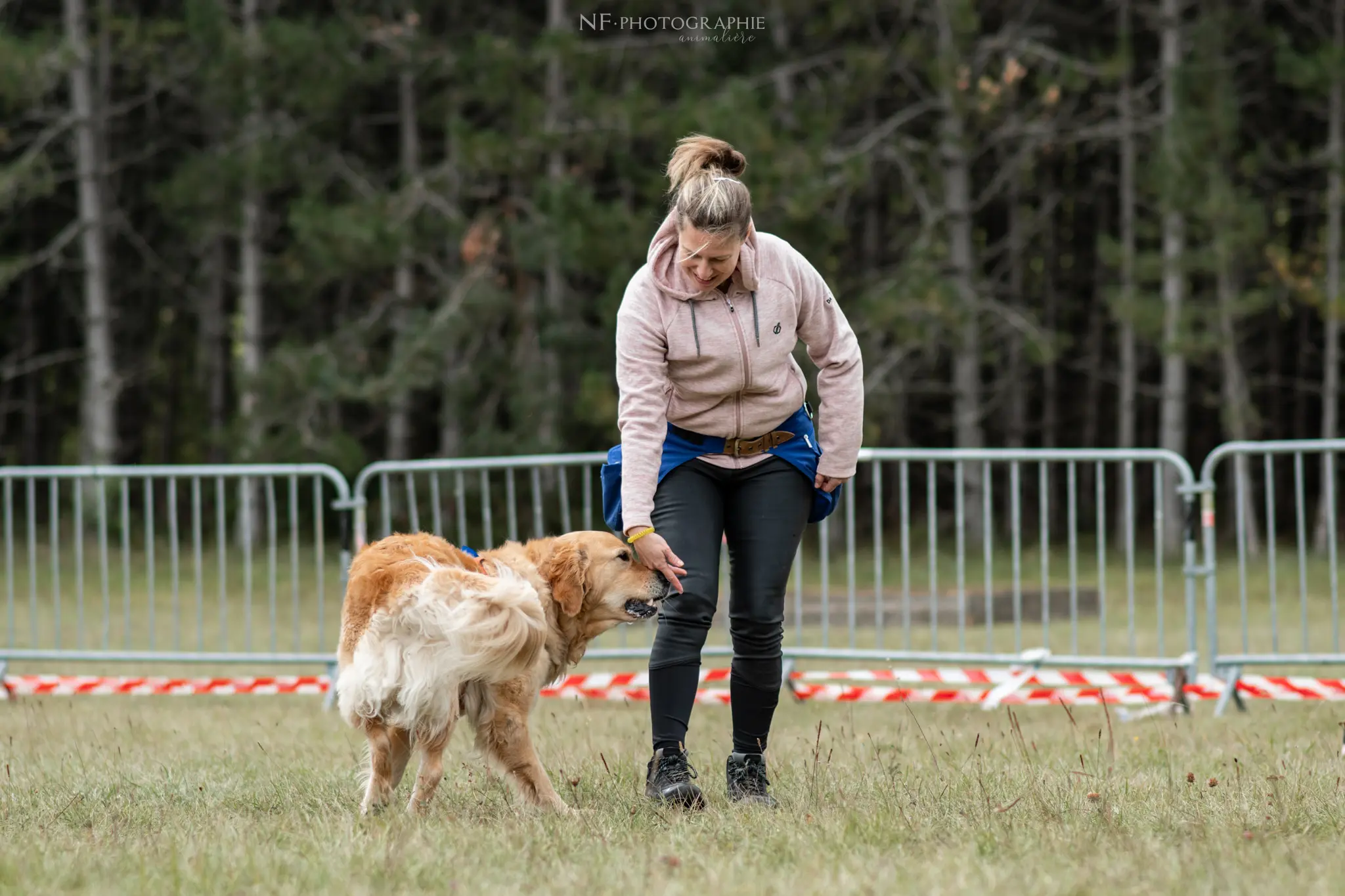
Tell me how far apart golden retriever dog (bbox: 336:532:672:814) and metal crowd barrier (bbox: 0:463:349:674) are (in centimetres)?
311

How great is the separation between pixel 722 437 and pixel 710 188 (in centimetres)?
73

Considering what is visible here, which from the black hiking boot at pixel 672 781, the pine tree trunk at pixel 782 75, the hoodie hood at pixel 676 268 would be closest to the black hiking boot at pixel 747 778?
the black hiking boot at pixel 672 781

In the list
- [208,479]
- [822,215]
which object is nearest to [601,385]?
[822,215]

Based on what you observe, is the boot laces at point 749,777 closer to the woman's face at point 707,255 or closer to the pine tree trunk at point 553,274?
the woman's face at point 707,255

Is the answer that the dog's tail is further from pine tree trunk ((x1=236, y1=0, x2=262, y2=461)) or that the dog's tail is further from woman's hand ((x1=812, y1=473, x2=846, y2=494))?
pine tree trunk ((x1=236, y1=0, x2=262, y2=461))

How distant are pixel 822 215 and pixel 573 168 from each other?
351cm

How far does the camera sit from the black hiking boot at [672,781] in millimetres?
4105

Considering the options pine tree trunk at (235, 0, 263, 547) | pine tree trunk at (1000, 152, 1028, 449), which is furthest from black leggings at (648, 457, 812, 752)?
pine tree trunk at (1000, 152, 1028, 449)

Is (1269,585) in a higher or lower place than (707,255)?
lower

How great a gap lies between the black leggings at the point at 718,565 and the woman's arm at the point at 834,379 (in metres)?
0.13

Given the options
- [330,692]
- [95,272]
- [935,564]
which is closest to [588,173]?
[95,272]

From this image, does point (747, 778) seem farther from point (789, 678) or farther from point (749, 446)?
point (789, 678)

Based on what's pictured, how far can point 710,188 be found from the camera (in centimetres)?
398

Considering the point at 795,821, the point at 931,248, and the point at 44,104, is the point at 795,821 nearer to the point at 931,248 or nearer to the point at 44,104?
the point at 931,248
